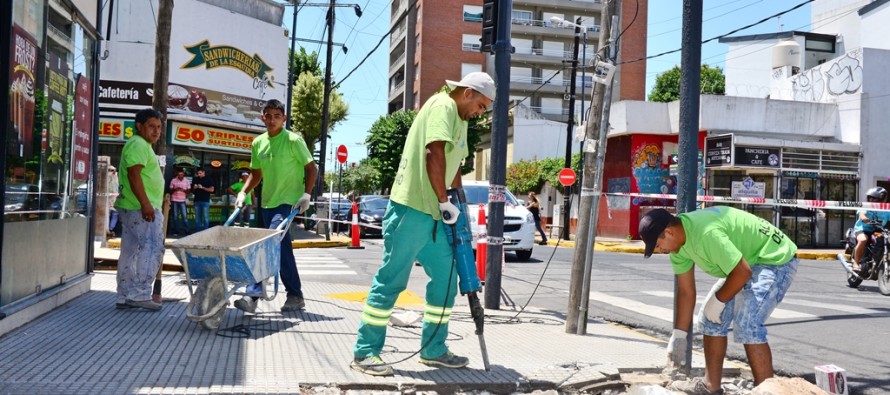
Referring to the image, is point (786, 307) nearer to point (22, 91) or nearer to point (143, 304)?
point (143, 304)

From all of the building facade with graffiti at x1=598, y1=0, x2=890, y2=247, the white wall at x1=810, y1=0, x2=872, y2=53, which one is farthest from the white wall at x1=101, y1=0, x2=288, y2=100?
the white wall at x1=810, y1=0, x2=872, y2=53

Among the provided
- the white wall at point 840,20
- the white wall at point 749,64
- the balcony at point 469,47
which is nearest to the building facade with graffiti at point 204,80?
the white wall at point 749,64

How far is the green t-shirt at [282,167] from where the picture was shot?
275 inches

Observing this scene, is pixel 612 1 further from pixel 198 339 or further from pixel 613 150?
pixel 613 150

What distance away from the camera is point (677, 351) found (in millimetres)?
5027

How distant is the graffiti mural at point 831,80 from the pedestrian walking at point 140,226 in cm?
2592

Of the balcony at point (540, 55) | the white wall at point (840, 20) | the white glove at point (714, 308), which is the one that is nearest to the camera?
the white glove at point (714, 308)

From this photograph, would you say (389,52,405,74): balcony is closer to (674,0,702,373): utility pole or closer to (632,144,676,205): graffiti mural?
(632,144,676,205): graffiti mural

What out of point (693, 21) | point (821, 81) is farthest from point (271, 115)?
point (821, 81)

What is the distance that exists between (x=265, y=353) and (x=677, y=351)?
9.22 feet

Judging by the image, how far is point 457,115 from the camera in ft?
16.1

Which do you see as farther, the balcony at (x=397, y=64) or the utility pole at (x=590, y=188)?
the balcony at (x=397, y=64)

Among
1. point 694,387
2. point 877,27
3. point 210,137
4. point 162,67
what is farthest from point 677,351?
point 877,27

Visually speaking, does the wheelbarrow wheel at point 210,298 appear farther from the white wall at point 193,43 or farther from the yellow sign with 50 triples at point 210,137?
the white wall at point 193,43
